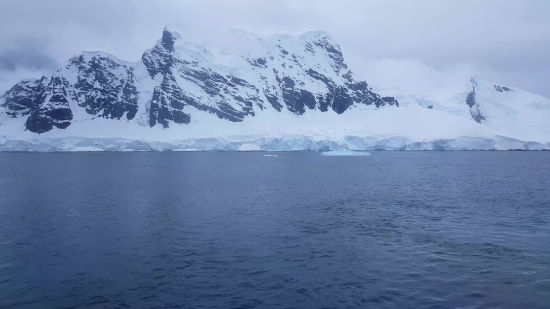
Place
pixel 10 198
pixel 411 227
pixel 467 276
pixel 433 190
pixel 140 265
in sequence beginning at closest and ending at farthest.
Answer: pixel 467 276, pixel 140 265, pixel 411 227, pixel 10 198, pixel 433 190

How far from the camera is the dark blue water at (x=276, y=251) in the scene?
589 inches

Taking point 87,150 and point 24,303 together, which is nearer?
point 24,303

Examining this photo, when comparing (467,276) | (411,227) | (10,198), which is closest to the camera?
(467,276)

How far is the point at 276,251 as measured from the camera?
20.5 metres

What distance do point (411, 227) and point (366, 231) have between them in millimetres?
2976

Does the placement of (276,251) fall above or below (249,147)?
below

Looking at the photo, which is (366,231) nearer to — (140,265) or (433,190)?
(140,265)

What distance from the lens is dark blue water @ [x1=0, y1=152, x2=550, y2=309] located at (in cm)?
1496

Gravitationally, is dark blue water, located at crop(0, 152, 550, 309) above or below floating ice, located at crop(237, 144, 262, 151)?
below

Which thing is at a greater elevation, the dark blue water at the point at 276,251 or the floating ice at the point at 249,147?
the floating ice at the point at 249,147

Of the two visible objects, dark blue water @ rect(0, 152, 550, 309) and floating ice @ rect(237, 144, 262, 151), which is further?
Result: floating ice @ rect(237, 144, 262, 151)

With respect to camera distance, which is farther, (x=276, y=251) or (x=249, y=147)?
(x=249, y=147)

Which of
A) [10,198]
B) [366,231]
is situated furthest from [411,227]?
[10,198]

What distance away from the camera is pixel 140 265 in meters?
18.6
